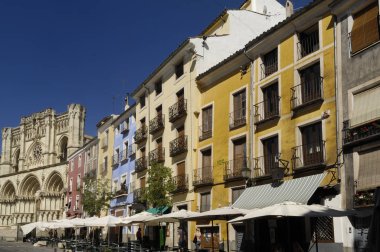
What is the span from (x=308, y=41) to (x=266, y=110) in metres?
3.79

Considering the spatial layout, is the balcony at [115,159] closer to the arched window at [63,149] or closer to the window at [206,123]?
the window at [206,123]

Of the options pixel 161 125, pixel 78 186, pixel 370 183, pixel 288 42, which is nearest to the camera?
pixel 370 183

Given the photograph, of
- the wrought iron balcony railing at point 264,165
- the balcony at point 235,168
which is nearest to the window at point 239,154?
the balcony at point 235,168

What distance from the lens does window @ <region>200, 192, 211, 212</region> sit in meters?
27.6

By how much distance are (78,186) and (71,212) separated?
3989 mm

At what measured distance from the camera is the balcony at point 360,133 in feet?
55.1

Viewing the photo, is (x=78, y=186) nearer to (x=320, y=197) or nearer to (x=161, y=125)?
(x=161, y=125)

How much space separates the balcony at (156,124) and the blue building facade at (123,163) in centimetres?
524

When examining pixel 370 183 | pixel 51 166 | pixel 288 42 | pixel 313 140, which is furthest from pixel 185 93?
pixel 51 166

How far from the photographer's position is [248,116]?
24953 mm

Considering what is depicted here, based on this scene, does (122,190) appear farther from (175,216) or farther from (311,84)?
(311,84)

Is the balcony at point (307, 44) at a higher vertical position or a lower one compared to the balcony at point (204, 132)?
higher

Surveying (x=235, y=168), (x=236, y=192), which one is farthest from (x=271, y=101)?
(x=236, y=192)

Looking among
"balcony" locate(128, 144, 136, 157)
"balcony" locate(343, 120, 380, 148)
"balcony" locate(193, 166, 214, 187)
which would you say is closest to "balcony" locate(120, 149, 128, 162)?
"balcony" locate(128, 144, 136, 157)
